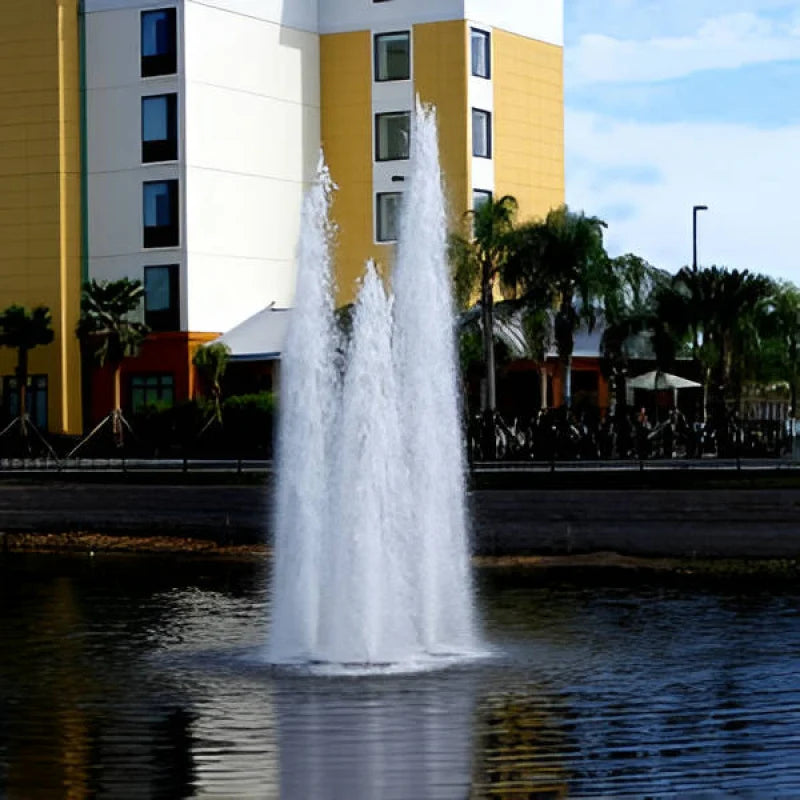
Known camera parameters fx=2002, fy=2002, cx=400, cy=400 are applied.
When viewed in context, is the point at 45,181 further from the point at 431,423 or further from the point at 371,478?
the point at 371,478

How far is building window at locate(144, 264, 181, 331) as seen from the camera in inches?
2808

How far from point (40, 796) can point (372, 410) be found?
7.15m

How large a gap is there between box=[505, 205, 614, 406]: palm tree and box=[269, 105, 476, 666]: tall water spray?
37223mm

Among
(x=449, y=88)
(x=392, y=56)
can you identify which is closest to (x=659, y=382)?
Answer: (x=449, y=88)

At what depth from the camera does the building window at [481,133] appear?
74.2 m

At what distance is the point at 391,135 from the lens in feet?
246

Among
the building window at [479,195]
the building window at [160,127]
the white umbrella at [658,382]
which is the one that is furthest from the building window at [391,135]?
the white umbrella at [658,382]

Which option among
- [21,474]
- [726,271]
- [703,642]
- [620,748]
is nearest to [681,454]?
[726,271]

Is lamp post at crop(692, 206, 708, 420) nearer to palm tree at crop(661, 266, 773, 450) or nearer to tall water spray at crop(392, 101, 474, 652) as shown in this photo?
palm tree at crop(661, 266, 773, 450)

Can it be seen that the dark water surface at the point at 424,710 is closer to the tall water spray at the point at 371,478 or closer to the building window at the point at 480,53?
the tall water spray at the point at 371,478

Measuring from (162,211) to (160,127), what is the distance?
Result: 296 cm

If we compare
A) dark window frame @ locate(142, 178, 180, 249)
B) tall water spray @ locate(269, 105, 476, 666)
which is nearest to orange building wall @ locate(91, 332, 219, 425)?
dark window frame @ locate(142, 178, 180, 249)

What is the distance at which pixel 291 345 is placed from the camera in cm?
1962

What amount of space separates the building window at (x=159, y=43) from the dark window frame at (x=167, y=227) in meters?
3.92
